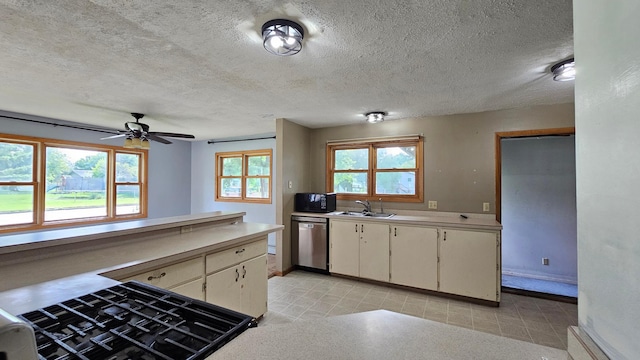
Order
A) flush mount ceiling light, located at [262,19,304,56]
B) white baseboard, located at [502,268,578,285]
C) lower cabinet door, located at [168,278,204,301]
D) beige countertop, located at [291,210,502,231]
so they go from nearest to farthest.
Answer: flush mount ceiling light, located at [262,19,304,56] → lower cabinet door, located at [168,278,204,301] → beige countertop, located at [291,210,502,231] → white baseboard, located at [502,268,578,285]

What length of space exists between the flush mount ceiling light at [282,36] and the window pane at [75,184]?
4.63 metres

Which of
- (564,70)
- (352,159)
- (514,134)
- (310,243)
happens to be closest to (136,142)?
(310,243)

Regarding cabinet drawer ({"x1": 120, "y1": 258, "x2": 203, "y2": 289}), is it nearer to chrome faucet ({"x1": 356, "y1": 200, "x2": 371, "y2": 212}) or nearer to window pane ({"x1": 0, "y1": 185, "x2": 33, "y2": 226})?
chrome faucet ({"x1": 356, "y1": 200, "x2": 371, "y2": 212})

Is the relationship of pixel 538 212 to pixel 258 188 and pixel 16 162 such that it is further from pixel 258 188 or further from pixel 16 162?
pixel 16 162

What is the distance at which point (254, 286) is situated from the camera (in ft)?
7.96

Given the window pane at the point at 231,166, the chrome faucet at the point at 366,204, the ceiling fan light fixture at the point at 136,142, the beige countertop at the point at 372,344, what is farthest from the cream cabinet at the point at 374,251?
the window pane at the point at 231,166

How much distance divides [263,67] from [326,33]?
0.74 meters

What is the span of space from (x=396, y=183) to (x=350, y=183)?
0.77 m

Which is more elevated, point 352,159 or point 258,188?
point 352,159

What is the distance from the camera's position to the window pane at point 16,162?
3684mm

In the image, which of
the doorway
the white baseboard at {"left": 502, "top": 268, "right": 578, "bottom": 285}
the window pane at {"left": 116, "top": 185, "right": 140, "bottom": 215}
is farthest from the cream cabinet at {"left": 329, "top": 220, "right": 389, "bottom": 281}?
the window pane at {"left": 116, "top": 185, "right": 140, "bottom": 215}

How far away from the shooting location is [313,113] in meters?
3.71

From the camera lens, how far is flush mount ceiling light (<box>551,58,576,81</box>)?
2078 millimetres

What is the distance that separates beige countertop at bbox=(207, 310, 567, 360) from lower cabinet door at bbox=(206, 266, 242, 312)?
55.0 inches
